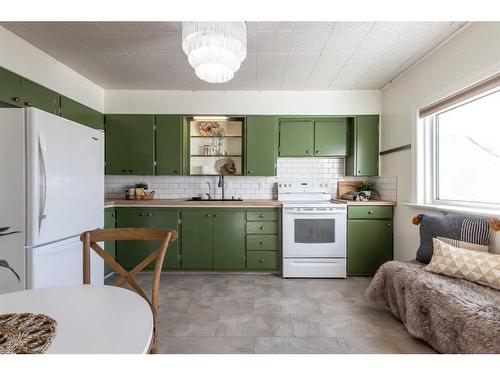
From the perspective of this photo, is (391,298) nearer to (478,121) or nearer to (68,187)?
(478,121)

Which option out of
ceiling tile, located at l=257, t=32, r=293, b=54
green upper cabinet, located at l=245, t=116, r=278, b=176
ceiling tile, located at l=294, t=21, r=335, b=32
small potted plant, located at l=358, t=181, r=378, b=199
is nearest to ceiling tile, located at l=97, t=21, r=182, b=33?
ceiling tile, located at l=257, t=32, r=293, b=54

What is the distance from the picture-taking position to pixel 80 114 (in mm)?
3021

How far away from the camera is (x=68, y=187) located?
192cm

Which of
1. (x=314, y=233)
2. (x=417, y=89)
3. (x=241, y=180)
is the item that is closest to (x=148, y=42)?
(x=241, y=180)

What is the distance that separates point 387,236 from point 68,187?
134 inches

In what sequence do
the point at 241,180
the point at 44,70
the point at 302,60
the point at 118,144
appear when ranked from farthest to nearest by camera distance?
1. the point at 241,180
2. the point at 118,144
3. the point at 302,60
4. the point at 44,70

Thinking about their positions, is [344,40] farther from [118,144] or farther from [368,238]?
[118,144]

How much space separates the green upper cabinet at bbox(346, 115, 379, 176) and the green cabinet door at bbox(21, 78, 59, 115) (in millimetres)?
3568

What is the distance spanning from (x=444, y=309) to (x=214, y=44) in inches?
85.0

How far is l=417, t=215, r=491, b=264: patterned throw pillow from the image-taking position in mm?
1907

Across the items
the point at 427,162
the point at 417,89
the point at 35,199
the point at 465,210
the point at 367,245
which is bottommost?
the point at 367,245

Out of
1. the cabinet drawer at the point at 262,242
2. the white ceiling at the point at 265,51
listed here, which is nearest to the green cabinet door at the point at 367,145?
the white ceiling at the point at 265,51

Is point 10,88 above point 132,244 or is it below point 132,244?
above
